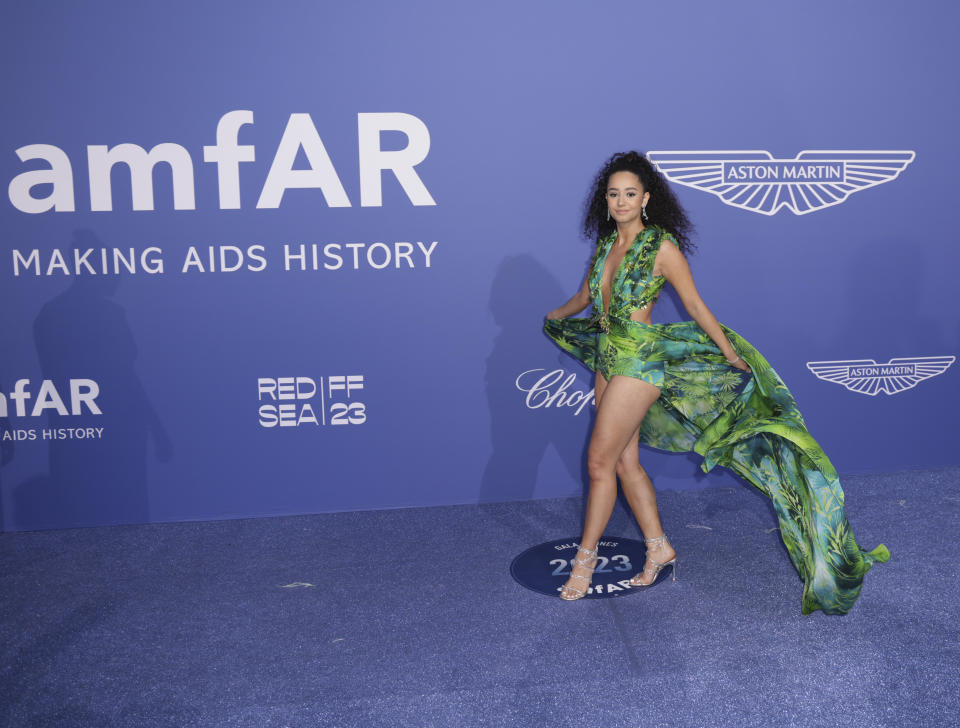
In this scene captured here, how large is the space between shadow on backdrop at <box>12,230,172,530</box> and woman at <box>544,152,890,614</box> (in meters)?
2.11

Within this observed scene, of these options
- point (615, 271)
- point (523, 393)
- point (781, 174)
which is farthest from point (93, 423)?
point (781, 174)

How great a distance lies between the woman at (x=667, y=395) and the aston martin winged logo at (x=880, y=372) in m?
1.37

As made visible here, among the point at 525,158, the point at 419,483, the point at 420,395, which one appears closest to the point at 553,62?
the point at 525,158

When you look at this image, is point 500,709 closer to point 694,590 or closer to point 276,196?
point 694,590

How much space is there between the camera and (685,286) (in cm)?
293

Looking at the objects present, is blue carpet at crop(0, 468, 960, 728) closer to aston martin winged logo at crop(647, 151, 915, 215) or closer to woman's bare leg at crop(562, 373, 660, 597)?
woman's bare leg at crop(562, 373, 660, 597)

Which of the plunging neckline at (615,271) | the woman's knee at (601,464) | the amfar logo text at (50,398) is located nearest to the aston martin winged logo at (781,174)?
the plunging neckline at (615,271)

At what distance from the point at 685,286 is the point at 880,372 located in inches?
76.7

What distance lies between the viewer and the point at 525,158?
3.92 meters

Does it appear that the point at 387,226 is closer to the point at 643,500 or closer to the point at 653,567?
the point at 643,500

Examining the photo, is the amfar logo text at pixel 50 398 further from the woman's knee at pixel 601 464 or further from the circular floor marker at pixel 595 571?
the woman's knee at pixel 601 464

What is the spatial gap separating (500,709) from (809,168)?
303 cm

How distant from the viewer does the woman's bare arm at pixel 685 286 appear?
291 centimetres

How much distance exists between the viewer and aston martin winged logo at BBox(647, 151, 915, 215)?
403 centimetres
